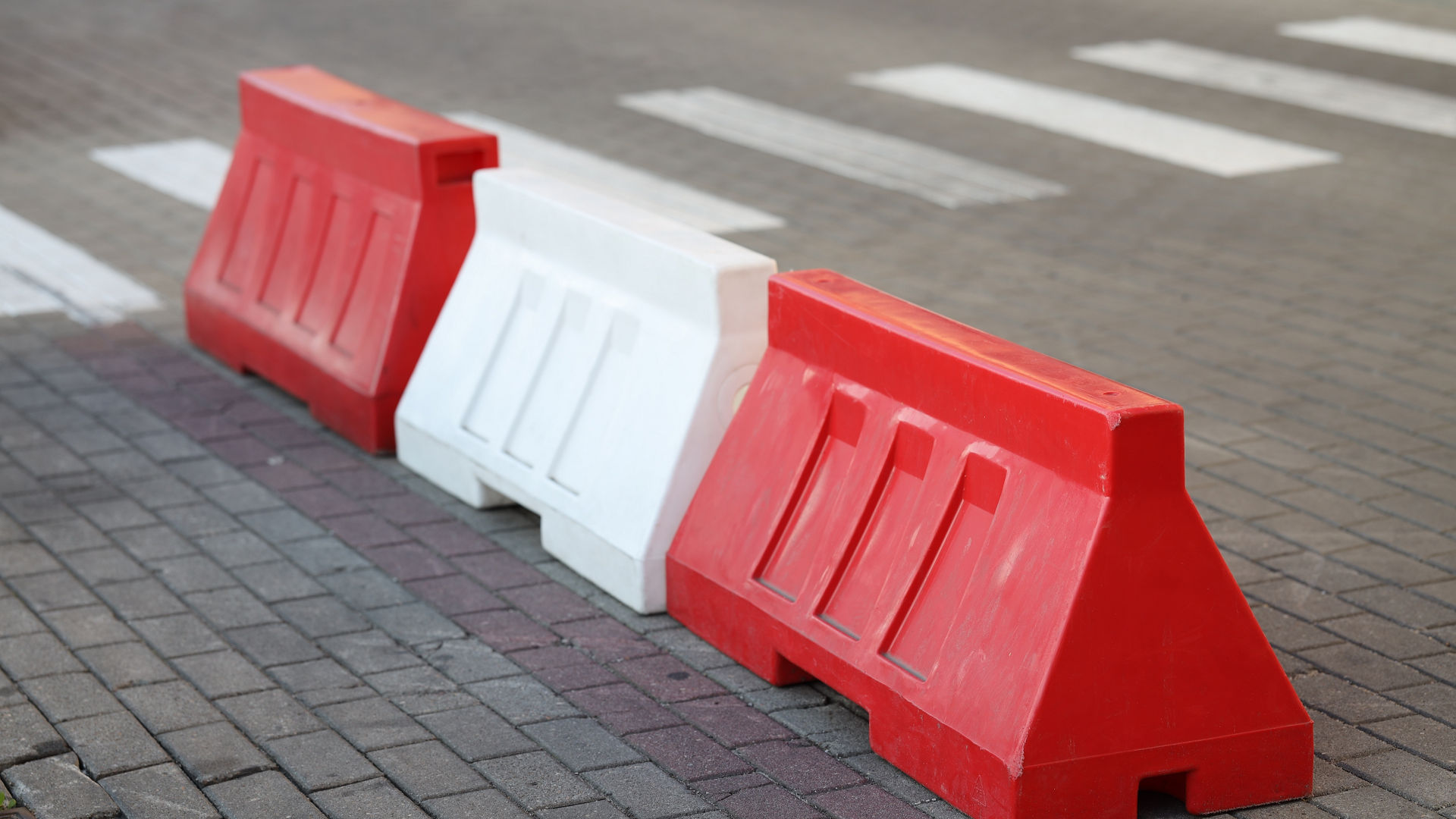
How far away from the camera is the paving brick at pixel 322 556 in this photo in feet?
17.8

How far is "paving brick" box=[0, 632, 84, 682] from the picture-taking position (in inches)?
184

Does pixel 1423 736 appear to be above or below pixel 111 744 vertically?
above

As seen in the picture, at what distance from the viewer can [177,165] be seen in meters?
11.1

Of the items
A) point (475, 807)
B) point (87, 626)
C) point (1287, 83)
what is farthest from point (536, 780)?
point (1287, 83)

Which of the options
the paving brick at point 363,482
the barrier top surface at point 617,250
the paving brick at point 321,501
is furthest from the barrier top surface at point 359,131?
the paving brick at point 321,501

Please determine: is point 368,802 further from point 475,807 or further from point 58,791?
point 58,791

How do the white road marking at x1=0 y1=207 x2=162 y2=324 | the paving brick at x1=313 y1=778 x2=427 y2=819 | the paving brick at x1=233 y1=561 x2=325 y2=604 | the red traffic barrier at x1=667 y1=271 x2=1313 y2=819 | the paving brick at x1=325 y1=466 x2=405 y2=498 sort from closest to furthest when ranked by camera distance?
1. the red traffic barrier at x1=667 y1=271 x2=1313 y2=819
2. the paving brick at x1=313 y1=778 x2=427 y2=819
3. the paving brick at x1=233 y1=561 x2=325 y2=604
4. the paving brick at x1=325 y1=466 x2=405 y2=498
5. the white road marking at x1=0 y1=207 x2=162 y2=324

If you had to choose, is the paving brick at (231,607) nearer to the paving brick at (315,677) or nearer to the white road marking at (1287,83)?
the paving brick at (315,677)

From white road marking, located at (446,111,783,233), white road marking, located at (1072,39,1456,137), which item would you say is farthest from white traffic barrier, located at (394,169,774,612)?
white road marking, located at (1072,39,1456,137)

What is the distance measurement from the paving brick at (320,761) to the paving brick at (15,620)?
3.59ft

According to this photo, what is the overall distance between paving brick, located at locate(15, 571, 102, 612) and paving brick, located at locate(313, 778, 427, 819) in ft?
4.90

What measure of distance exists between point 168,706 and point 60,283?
478 cm

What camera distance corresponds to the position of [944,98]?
12961mm

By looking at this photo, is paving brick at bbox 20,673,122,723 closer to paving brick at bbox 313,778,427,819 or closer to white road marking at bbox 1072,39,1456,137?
paving brick at bbox 313,778,427,819
